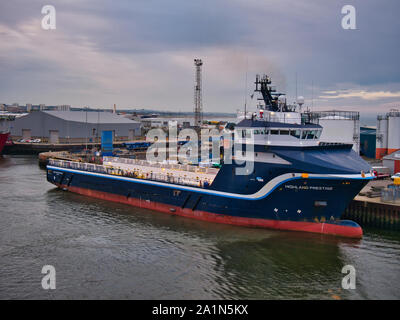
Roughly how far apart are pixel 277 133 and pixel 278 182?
3.30 metres

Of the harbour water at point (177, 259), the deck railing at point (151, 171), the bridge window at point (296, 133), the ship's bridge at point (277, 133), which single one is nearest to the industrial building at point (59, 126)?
the deck railing at point (151, 171)

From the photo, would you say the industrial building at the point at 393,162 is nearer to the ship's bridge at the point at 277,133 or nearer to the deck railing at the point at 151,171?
the ship's bridge at the point at 277,133

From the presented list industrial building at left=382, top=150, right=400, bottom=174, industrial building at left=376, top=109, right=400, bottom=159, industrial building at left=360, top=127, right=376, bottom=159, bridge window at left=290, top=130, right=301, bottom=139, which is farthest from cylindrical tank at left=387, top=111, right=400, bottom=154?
bridge window at left=290, top=130, right=301, bottom=139

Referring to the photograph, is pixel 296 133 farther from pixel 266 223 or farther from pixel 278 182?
pixel 266 223

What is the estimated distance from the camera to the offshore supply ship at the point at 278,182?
21.8 m

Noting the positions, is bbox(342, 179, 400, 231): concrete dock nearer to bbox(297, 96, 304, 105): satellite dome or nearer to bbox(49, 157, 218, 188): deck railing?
bbox(297, 96, 304, 105): satellite dome

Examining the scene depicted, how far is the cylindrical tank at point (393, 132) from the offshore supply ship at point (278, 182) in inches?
874

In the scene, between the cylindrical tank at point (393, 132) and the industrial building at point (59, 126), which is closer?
the cylindrical tank at point (393, 132)

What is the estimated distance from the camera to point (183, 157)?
42.3 m

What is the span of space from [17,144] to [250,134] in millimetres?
59240

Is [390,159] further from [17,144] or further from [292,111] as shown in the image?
[17,144]

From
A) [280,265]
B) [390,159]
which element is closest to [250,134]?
[280,265]

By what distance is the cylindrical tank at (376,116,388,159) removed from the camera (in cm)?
4438

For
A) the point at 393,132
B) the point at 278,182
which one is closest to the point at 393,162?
the point at 393,132
